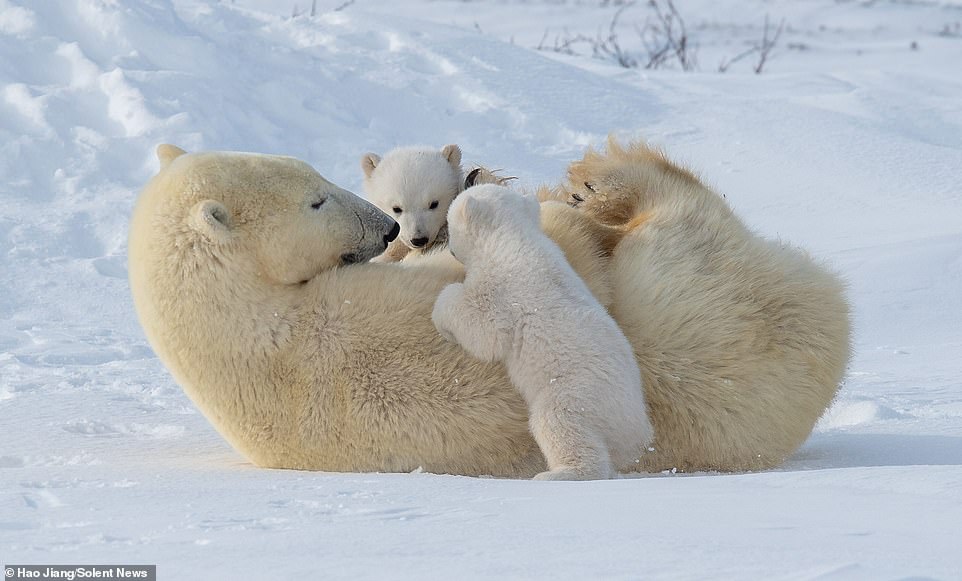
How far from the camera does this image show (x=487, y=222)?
3.32 m

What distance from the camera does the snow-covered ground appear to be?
217 cm

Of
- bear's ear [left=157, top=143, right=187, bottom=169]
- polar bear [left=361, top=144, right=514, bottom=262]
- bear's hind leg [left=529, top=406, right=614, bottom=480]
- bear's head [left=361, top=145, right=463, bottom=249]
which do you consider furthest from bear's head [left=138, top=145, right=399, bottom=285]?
bear's head [left=361, top=145, right=463, bottom=249]

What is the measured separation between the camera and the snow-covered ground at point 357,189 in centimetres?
217

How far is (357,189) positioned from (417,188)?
299 cm

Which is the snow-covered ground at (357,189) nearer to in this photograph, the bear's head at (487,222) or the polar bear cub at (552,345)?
the polar bear cub at (552,345)

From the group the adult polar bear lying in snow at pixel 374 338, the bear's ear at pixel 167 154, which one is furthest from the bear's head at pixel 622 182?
the bear's ear at pixel 167 154

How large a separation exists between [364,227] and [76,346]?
8.03ft

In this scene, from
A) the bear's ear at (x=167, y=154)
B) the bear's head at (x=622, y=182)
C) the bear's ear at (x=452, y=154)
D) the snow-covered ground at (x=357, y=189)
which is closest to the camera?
the snow-covered ground at (x=357, y=189)

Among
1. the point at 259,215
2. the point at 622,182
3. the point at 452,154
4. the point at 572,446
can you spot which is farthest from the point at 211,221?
the point at 452,154

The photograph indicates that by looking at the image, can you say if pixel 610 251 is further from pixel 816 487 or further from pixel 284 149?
pixel 284 149

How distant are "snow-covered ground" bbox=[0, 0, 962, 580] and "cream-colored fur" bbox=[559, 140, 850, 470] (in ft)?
0.73

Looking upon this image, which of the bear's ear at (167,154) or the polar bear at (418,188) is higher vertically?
the bear's ear at (167,154)

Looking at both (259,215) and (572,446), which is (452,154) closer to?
(259,215)

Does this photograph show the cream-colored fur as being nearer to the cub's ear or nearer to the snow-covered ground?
the snow-covered ground
